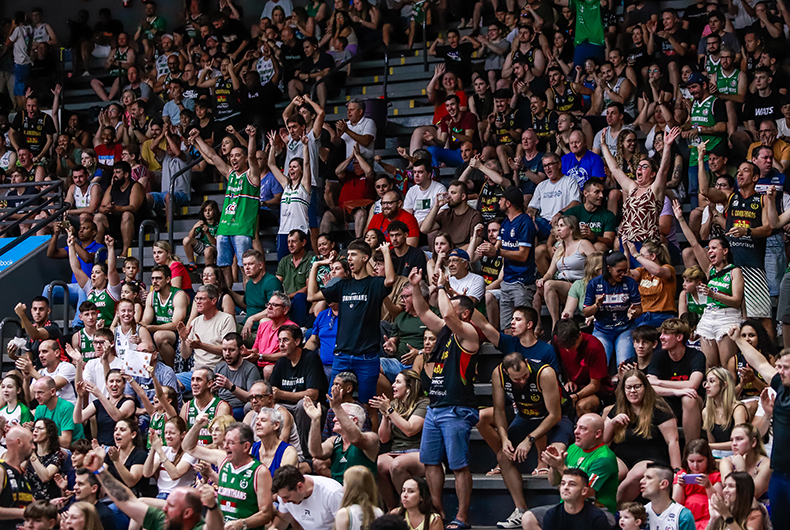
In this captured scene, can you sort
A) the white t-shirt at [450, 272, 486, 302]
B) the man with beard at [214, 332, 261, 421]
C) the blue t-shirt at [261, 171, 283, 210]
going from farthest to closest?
1. the blue t-shirt at [261, 171, 283, 210]
2. the white t-shirt at [450, 272, 486, 302]
3. the man with beard at [214, 332, 261, 421]

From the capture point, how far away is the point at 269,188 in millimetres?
12539

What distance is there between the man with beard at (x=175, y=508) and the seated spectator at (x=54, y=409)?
9.57ft

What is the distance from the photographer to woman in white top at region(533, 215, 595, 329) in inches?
392

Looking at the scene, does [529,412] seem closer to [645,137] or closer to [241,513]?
[241,513]

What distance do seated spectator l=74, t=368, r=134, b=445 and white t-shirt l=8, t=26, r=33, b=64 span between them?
31.7ft

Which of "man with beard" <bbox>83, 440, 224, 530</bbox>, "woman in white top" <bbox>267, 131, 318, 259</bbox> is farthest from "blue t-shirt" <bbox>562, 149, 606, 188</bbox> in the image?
"man with beard" <bbox>83, 440, 224, 530</bbox>

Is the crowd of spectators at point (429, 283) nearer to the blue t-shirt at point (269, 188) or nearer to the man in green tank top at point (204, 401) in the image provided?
the man in green tank top at point (204, 401)

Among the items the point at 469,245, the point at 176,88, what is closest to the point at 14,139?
the point at 176,88

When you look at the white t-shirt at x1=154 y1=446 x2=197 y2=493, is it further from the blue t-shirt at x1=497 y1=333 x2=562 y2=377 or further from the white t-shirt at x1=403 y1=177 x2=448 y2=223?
the white t-shirt at x1=403 y1=177 x2=448 y2=223

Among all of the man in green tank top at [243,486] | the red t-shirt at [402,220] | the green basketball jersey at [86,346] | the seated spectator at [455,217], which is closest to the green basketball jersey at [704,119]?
the seated spectator at [455,217]

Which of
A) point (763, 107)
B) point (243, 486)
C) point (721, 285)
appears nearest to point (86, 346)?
point (243, 486)

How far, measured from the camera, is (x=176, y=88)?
15.3m

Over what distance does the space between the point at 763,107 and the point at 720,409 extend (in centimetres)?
→ 523

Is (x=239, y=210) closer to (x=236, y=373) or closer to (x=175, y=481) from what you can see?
(x=236, y=373)
